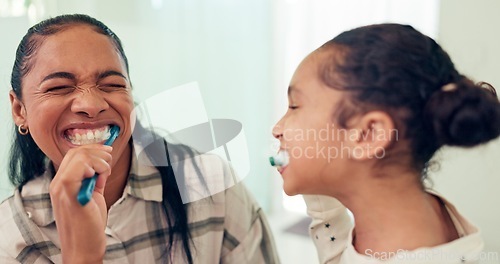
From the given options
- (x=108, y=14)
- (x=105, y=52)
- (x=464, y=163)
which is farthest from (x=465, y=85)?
(x=108, y=14)

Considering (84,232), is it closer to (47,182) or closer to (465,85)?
(47,182)

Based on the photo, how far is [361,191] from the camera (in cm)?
51

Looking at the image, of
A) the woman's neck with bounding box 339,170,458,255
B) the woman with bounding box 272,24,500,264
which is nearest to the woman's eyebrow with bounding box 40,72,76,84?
the woman with bounding box 272,24,500,264

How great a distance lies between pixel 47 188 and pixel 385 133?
50cm

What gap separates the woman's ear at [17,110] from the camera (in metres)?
0.61

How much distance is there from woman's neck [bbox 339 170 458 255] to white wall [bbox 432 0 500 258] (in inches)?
8.4

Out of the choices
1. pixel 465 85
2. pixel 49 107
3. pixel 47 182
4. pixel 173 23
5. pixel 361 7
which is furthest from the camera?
pixel 173 23

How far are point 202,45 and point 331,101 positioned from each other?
727 mm

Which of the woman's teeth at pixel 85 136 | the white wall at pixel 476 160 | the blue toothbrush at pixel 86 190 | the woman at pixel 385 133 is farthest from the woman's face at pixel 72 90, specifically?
the white wall at pixel 476 160

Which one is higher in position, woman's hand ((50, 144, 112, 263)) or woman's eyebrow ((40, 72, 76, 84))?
woman's eyebrow ((40, 72, 76, 84))

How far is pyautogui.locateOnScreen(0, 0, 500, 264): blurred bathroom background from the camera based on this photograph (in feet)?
2.18

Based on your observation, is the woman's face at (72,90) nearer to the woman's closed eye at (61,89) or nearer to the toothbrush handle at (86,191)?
the woman's closed eye at (61,89)

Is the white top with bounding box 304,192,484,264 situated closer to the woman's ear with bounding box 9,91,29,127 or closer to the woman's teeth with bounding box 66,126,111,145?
the woman's teeth with bounding box 66,126,111,145

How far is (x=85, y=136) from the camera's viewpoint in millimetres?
573
